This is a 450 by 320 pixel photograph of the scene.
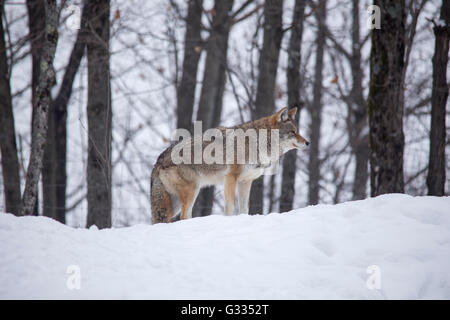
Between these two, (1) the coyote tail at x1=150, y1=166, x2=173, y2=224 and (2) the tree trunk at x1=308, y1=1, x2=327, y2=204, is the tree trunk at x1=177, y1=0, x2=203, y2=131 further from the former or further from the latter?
(1) the coyote tail at x1=150, y1=166, x2=173, y2=224

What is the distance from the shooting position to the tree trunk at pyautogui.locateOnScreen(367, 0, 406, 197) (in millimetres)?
7008

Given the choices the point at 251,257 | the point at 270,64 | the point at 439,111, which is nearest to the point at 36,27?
the point at 270,64

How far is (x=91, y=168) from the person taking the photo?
829cm

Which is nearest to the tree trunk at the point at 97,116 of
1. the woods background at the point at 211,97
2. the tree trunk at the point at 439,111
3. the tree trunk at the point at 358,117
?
the woods background at the point at 211,97

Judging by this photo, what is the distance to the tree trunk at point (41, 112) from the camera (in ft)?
22.6

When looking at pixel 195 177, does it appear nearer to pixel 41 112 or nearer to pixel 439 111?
pixel 41 112

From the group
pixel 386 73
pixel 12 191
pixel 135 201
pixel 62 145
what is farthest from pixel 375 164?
pixel 62 145

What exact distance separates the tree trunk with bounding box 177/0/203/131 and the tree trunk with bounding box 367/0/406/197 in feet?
18.6

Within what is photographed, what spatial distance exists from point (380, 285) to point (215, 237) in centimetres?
167

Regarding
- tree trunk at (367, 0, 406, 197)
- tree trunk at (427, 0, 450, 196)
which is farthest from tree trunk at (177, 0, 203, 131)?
tree trunk at (427, 0, 450, 196)

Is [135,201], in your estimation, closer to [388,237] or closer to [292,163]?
[292,163]

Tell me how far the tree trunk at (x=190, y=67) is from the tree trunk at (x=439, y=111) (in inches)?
236

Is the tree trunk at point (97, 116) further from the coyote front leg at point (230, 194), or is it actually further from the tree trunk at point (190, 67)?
the tree trunk at point (190, 67)

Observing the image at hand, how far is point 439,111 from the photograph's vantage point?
25.3 feet
